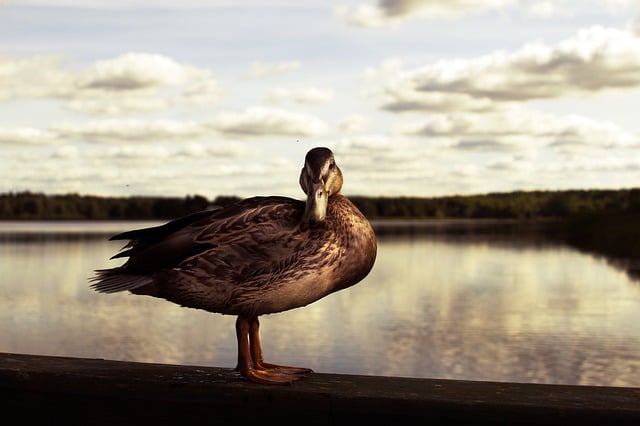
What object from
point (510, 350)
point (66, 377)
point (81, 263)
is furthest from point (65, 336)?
point (81, 263)

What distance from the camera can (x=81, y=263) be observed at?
225ft

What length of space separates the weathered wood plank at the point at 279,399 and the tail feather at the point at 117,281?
38cm

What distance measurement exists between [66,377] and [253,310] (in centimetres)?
86

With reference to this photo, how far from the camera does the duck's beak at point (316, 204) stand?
346 centimetres

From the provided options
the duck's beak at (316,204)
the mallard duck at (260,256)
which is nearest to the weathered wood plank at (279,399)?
the mallard duck at (260,256)

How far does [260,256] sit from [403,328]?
102 feet

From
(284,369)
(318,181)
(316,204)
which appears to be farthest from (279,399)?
(318,181)

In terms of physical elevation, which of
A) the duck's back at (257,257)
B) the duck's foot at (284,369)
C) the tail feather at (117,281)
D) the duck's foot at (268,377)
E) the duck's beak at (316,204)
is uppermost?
the duck's beak at (316,204)

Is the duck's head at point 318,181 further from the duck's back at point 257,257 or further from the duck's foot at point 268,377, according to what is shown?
the duck's foot at point 268,377

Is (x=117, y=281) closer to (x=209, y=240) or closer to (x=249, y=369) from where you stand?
(x=209, y=240)

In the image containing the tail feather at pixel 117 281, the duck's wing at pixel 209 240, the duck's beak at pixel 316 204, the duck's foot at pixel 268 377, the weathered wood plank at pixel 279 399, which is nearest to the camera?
the weathered wood plank at pixel 279 399

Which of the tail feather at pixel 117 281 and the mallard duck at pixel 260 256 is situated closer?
the mallard duck at pixel 260 256

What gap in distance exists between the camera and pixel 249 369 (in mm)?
3488

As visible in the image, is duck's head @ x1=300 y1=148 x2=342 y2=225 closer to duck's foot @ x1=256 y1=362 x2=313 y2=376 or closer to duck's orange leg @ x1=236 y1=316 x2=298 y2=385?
duck's orange leg @ x1=236 y1=316 x2=298 y2=385
